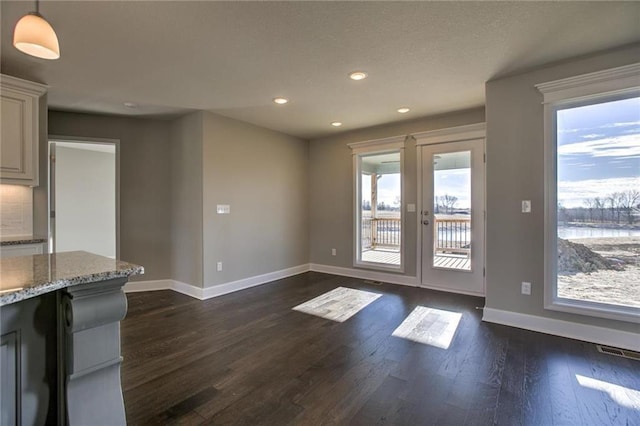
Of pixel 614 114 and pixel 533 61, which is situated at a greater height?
pixel 533 61

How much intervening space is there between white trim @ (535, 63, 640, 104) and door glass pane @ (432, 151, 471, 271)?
4.64ft

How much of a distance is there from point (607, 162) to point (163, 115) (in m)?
5.26

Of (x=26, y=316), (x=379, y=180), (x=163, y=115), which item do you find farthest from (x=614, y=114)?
(x=163, y=115)

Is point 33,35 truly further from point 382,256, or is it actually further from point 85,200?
point 85,200

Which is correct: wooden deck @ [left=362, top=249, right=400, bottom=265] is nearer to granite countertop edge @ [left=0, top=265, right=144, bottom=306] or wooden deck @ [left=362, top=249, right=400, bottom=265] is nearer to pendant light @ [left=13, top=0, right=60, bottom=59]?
granite countertop edge @ [left=0, top=265, right=144, bottom=306]

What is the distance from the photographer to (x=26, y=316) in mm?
1011

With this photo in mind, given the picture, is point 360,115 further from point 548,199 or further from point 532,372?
point 532,372

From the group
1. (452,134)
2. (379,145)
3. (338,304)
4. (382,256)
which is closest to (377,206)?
(382,256)

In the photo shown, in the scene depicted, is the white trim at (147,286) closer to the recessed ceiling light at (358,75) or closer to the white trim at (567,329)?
the recessed ceiling light at (358,75)

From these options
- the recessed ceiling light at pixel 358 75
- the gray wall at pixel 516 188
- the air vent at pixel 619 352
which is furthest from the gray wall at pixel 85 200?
the air vent at pixel 619 352

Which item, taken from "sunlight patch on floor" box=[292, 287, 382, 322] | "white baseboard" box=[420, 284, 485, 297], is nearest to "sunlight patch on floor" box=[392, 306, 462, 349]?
"sunlight patch on floor" box=[292, 287, 382, 322]

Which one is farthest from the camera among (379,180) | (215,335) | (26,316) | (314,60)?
(379,180)

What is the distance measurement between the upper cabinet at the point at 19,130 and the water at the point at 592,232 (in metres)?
5.32

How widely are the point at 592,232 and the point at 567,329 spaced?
950 mm
